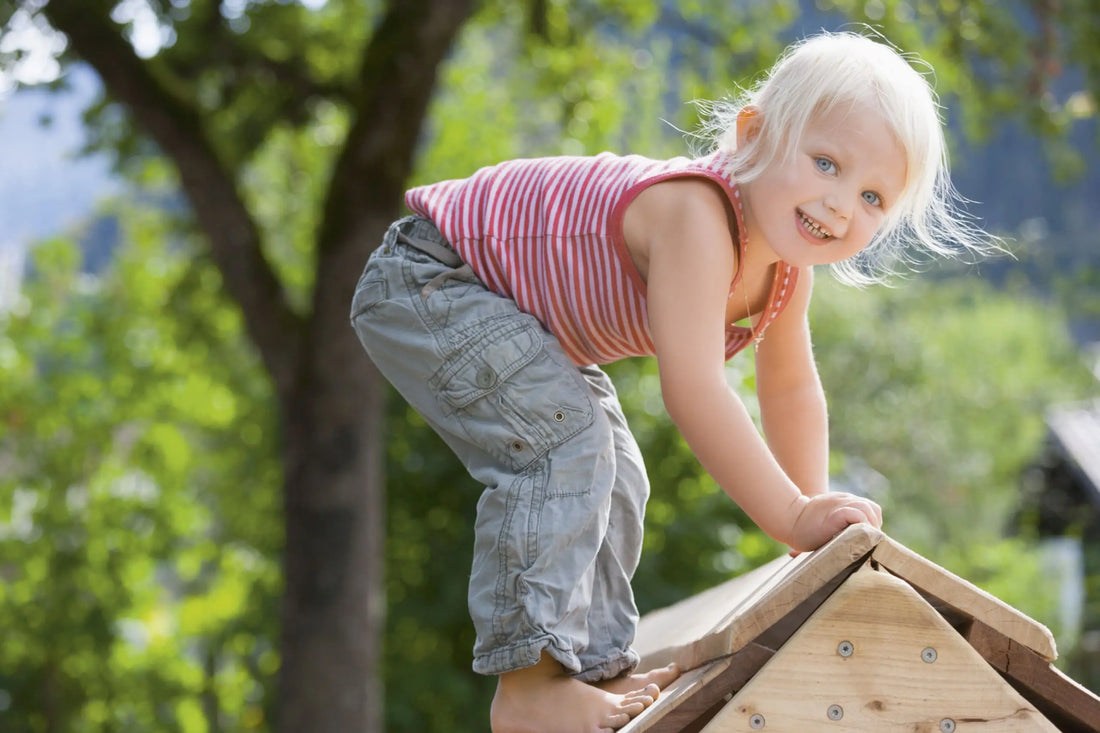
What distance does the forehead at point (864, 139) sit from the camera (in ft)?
5.75

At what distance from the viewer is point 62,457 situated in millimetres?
9148

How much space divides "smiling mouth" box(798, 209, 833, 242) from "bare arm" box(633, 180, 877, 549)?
4.2 inches

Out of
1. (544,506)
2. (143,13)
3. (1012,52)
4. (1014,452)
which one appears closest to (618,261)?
(544,506)

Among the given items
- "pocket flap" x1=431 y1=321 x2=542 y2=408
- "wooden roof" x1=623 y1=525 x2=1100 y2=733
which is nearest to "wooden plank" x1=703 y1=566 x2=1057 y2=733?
"wooden roof" x1=623 y1=525 x2=1100 y2=733

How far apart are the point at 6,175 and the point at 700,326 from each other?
118284mm

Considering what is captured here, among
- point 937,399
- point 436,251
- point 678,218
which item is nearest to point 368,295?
point 436,251

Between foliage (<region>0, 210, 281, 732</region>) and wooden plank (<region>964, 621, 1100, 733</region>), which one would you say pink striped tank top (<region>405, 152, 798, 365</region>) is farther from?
foliage (<region>0, 210, 281, 732</region>)

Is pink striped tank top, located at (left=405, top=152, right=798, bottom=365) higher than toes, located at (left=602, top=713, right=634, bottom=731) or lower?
higher

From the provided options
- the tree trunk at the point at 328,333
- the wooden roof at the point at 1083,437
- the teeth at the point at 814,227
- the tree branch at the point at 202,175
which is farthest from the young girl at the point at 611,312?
the wooden roof at the point at 1083,437

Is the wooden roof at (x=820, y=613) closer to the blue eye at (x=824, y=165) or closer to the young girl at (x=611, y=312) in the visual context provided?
the young girl at (x=611, y=312)

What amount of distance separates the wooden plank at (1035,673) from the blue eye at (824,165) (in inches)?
25.3

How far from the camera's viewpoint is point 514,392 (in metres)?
1.87

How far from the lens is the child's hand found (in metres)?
1.66

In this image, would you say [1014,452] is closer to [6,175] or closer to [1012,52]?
[1012,52]
